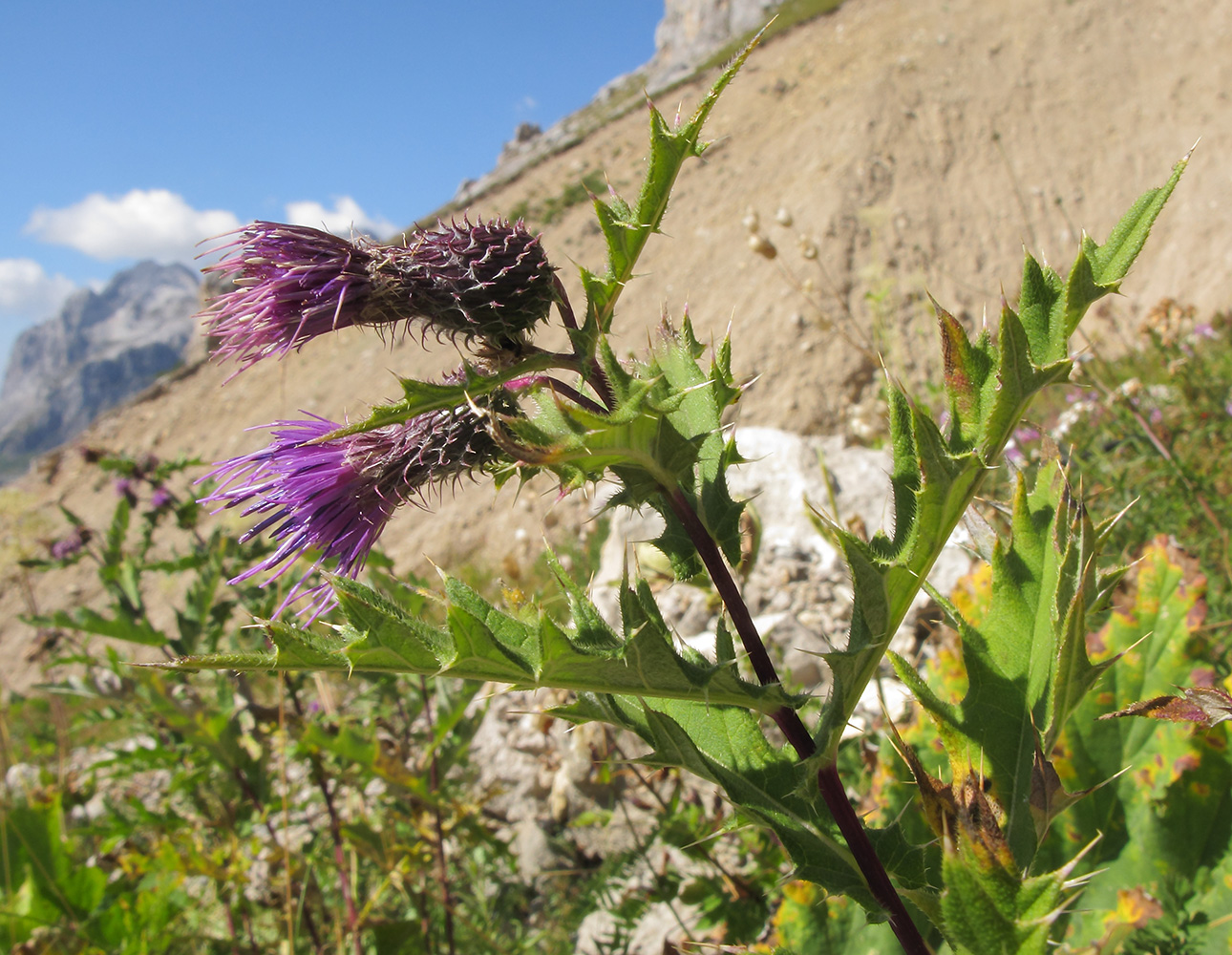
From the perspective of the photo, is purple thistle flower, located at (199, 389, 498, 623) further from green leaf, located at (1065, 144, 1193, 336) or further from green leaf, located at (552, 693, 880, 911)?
green leaf, located at (1065, 144, 1193, 336)

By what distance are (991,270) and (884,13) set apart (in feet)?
53.7

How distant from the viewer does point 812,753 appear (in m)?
1.22

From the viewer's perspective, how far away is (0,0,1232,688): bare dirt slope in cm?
1051

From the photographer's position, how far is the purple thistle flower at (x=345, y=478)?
1413 millimetres

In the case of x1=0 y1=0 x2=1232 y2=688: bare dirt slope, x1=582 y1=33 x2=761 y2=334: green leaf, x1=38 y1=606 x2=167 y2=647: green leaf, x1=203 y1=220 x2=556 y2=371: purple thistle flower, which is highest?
x1=0 y1=0 x2=1232 y2=688: bare dirt slope

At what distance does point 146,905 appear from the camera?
2.76 meters

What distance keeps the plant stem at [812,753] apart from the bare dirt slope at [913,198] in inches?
229

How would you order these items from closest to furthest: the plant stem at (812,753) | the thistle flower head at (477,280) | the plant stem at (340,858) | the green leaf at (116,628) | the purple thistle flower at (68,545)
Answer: the plant stem at (812,753) → the thistle flower head at (477,280) → the plant stem at (340,858) → the green leaf at (116,628) → the purple thistle flower at (68,545)

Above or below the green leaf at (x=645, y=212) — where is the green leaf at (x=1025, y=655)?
below

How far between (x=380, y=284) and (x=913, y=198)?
14.4 meters

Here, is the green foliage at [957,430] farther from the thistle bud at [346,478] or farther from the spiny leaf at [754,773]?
the thistle bud at [346,478]

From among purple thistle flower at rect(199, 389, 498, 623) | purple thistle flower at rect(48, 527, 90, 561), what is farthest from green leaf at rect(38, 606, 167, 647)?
purple thistle flower at rect(199, 389, 498, 623)

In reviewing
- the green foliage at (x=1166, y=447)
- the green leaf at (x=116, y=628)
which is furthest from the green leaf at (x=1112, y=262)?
the green leaf at (x=116, y=628)

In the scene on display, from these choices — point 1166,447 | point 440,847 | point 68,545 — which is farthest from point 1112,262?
point 68,545
